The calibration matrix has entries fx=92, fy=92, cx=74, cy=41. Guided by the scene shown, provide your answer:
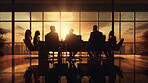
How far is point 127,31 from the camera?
671 centimetres

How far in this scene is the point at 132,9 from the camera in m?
6.82

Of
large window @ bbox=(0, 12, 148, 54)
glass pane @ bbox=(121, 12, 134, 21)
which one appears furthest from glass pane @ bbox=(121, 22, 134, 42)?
glass pane @ bbox=(121, 12, 134, 21)

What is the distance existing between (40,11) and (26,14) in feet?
3.50

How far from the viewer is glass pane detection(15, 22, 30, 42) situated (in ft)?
21.0

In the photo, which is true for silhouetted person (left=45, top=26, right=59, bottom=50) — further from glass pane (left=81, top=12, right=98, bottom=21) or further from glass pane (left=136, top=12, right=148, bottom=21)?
glass pane (left=136, top=12, right=148, bottom=21)

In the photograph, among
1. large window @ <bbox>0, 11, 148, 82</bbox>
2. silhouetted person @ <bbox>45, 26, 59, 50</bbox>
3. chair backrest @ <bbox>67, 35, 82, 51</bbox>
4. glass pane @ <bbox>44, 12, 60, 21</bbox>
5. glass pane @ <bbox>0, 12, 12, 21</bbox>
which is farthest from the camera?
glass pane @ <bbox>44, 12, 60, 21</bbox>

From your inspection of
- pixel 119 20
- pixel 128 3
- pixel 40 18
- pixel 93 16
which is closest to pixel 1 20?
pixel 40 18

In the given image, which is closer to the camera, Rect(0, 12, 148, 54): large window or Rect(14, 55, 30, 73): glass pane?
Rect(14, 55, 30, 73): glass pane

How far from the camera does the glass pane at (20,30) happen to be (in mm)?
6395

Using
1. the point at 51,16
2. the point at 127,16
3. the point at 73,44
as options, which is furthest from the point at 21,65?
the point at 127,16

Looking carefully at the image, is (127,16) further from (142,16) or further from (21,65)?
(21,65)

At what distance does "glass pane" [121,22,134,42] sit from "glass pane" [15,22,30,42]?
6.99 metres

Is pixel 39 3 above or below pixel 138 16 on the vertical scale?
above

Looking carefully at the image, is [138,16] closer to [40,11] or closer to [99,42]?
[99,42]
